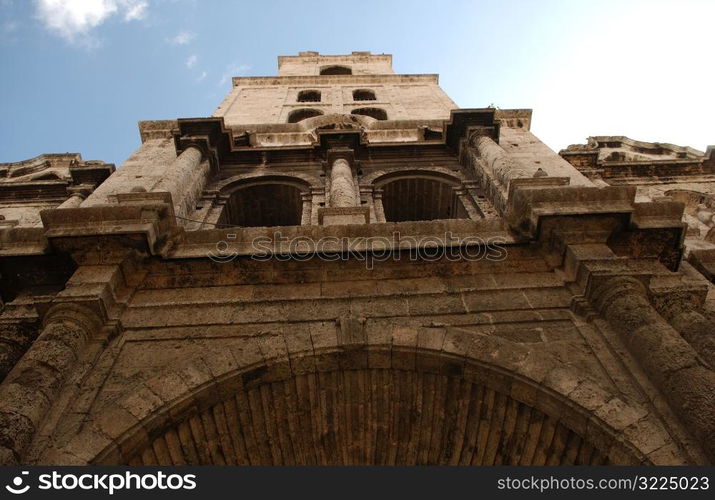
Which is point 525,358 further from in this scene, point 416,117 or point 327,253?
point 416,117

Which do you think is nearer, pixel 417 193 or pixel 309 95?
pixel 417 193

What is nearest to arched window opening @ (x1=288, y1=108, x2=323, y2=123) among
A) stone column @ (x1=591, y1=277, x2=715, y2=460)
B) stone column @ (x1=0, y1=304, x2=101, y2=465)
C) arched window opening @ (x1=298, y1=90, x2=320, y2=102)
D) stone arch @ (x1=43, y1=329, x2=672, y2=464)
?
arched window opening @ (x1=298, y1=90, x2=320, y2=102)

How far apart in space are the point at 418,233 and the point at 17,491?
4.96m

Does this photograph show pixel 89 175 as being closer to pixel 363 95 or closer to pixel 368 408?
pixel 368 408

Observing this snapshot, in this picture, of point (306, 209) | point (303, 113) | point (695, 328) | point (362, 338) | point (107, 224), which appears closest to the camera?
point (695, 328)

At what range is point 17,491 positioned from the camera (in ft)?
13.3

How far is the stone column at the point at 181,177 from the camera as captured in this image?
9.84 meters

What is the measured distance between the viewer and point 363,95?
75.3 feet

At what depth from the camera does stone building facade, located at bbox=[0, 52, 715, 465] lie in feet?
16.6

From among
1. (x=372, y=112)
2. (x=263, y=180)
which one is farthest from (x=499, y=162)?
(x=372, y=112)

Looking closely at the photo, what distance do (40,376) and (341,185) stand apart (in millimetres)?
6365

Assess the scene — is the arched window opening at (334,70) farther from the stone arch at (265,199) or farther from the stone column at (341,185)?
the stone column at (341,185)

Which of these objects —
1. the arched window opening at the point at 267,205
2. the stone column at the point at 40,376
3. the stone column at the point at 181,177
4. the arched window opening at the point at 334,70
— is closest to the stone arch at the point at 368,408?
the stone column at the point at 40,376

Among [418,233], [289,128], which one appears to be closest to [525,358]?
[418,233]
